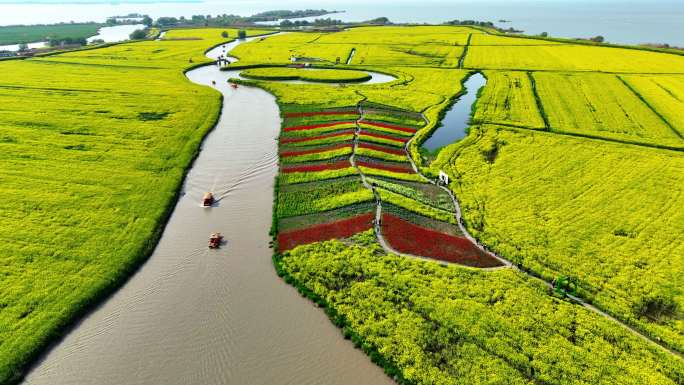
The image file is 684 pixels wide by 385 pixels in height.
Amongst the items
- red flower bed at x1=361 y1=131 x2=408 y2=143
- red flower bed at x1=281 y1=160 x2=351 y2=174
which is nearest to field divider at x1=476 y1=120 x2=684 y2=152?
red flower bed at x1=361 y1=131 x2=408 y2=143

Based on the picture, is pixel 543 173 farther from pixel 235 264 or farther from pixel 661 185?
pixel 235 264

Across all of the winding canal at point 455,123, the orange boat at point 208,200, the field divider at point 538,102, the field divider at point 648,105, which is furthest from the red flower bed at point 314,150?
the field divider at point 648,105

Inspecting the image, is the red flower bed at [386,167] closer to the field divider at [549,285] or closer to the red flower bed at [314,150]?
the field divider at [549,285]

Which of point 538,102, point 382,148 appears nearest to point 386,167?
point 382,148

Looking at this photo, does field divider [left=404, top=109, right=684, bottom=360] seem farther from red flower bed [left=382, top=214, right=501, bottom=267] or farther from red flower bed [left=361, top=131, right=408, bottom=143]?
red flower bed [left=361, top=131, right=408, bottom=143]

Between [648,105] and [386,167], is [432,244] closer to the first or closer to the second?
[386,167]
